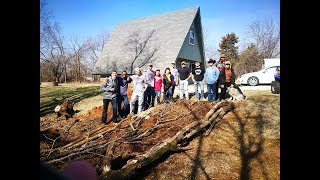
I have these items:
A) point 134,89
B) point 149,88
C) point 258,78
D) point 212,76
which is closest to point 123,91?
point 134,89

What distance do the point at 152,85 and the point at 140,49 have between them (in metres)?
9.37

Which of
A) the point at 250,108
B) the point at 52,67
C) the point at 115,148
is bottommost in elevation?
the point at 115,148

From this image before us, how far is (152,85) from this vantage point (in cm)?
1154

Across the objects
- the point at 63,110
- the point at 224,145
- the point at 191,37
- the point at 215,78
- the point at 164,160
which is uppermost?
the point at 191,37

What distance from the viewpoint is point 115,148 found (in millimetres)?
6578

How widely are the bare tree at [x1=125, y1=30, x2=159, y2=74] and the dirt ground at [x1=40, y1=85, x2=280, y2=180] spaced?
8.91 metres

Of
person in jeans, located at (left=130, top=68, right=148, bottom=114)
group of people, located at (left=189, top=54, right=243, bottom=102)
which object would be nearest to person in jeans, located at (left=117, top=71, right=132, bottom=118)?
person in jeans, located at (left=130, top=68, right=148, bottom=114)

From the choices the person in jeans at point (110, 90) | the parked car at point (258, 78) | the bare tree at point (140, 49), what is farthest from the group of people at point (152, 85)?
the bare tree at point (140, 49)

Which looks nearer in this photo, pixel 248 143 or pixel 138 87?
pixel 248 143

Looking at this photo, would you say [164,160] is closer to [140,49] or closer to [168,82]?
[168,82]
